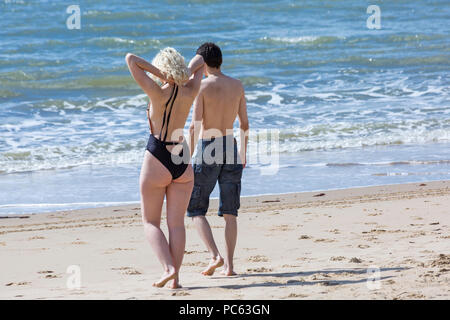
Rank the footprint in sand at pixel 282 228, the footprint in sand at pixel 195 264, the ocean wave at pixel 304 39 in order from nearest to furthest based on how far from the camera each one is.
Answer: the footprint in sand at pixel 195 264 → the footprint in sand at pixel 282 228 → the ocean wave at pixel 304 39

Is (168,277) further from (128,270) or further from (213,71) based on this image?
(213,71)

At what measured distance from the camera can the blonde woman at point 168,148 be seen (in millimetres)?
4438

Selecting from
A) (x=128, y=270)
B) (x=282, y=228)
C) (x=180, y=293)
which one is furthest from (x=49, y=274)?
(x=282, y=228)

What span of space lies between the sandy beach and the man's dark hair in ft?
4.85

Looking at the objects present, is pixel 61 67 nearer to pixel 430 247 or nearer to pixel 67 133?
pixel 67 133

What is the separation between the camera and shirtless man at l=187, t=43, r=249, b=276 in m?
5.02

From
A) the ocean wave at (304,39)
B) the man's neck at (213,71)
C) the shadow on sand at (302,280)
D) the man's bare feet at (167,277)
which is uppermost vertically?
the ocean wave at (304,39)

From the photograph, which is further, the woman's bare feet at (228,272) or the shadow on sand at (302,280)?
the woman's bare feet at (228,272)

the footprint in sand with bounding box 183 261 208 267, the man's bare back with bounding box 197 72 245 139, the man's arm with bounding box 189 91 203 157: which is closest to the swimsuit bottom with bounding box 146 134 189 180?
the man's arm with bounding box 189 91 203 157

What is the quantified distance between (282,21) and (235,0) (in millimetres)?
2808

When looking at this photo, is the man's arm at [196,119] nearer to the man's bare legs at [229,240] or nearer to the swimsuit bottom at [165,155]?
the swimsuit bottom at [165,155]

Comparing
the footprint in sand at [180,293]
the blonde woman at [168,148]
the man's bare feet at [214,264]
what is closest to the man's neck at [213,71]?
the blonde woman at [168,148]

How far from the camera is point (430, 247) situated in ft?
18.3

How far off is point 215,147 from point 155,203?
673 mm
